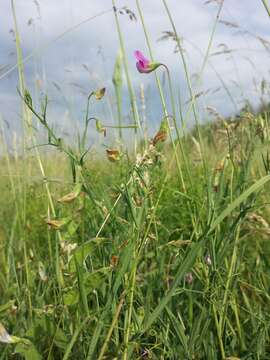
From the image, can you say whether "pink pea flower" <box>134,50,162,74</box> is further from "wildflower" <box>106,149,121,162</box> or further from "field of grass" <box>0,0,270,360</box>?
"wildflower" <box>106,149,121,162</box>

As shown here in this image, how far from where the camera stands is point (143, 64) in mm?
940

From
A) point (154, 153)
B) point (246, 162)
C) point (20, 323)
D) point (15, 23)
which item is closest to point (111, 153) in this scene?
point (154, 153)


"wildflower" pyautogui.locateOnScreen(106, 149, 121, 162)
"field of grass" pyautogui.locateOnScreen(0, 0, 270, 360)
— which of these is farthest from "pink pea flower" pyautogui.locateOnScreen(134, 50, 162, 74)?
"wildflower" pyautogui.locateOnScreen(106, 149, 121, 162)

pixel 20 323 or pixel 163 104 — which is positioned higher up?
pixel 163 104

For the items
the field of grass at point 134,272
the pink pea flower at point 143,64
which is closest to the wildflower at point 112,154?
the field of grass at point 134,272

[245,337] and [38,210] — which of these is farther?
[38,210]

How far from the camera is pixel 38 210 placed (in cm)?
254

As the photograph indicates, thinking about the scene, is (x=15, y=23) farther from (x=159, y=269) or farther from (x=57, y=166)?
(x=57, y=166)

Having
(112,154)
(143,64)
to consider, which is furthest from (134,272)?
(143,64)

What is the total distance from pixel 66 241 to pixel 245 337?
50 cm

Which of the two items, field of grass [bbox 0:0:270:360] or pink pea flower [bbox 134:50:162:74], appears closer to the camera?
field of grass [bbox 0:0:270:360]

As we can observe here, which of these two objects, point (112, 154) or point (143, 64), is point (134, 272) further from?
point (143, 64)

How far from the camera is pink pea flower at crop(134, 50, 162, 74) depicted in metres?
0.92

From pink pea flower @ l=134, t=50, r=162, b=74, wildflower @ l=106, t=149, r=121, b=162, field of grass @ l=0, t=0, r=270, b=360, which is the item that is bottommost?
field of grass @ l=0, t=0, r=270, b=360
